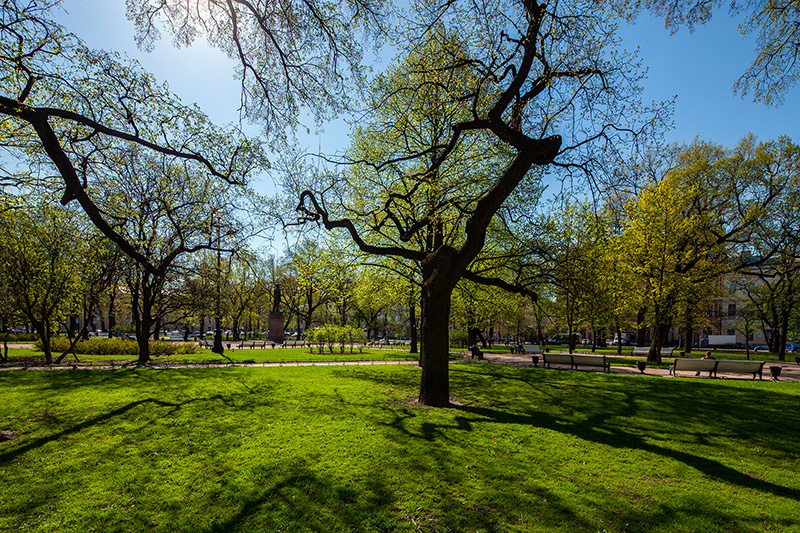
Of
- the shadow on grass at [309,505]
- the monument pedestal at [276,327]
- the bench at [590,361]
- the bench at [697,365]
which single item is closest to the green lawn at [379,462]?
the shadow on grass at [309,505]

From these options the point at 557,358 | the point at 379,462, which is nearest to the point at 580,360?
the point at 557,358

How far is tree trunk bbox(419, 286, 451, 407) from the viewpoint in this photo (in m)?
8.53

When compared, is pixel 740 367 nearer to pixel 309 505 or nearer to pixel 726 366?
pixel 726 366

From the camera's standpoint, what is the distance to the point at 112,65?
8.91 meters

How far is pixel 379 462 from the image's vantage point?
203 inches

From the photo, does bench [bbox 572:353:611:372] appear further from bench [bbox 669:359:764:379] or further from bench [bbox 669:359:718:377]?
bench [bbox 669:359:764:379]

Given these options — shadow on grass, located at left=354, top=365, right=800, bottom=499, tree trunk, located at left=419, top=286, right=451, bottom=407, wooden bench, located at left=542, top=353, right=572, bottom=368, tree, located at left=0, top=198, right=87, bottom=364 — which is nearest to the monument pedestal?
tree, located at left=0, top=198, right=87, bottom=364

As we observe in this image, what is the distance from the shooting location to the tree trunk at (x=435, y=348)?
28.0 ft

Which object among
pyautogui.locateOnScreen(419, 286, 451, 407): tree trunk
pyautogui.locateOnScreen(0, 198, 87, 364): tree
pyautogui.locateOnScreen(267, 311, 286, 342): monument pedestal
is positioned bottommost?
pyautogui.locateOnScreen(267, 311, 286, 342): monument pedestal

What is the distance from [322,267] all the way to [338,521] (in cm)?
1272

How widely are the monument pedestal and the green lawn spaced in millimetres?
27896

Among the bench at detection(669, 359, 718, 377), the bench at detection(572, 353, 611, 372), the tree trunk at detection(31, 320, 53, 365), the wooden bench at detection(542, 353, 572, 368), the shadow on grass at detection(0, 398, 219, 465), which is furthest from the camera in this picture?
the wooden bench at detection(542, 353, 572, 368)

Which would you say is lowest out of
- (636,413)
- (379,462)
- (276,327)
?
(276,327)

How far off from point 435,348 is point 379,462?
3643mm
